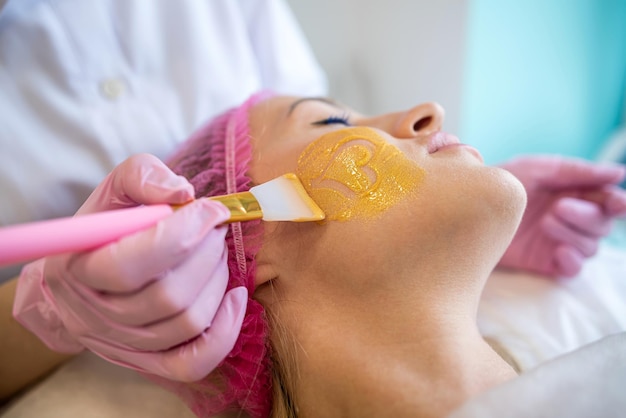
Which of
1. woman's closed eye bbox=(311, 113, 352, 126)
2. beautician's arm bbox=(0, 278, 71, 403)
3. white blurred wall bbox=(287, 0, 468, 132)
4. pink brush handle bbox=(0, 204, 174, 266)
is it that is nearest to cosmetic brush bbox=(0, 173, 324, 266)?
pink brush handle bbox=(0, 204, 174, 266)

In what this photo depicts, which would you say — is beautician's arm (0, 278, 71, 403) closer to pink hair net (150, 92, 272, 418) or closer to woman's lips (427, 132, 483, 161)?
pink hair net (150, 92, 272, 418)

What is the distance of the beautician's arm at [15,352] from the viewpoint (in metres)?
0.85

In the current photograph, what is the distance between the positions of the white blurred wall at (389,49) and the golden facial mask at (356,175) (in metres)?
0.95

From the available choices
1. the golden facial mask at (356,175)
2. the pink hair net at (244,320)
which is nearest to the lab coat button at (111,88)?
the pink hair net at (244,320)

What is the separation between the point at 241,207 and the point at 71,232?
0.64ft

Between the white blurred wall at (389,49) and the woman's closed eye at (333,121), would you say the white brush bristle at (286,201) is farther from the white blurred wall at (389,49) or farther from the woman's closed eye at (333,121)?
the white blurred wall at (389,49)

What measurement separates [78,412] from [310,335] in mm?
451

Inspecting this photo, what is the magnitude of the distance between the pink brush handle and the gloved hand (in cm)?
2

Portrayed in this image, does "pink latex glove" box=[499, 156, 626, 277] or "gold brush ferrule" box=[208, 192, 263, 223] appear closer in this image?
"gold brush ferrule" box=[208, 192, 263, 223]

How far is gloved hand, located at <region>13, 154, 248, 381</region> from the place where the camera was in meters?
0.49

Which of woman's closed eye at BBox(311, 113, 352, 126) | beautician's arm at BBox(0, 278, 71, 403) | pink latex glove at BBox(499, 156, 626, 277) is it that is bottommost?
pink latex glove at BBox(499, 156, 626, 277)

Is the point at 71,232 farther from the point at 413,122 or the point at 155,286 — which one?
the point at 413,122

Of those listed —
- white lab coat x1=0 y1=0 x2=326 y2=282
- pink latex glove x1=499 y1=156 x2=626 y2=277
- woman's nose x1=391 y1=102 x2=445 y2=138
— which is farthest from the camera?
pink latex glove x1=499 y1=156 x2=626 y2=277

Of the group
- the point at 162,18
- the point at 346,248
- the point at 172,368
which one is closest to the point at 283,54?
the point at 162,18
